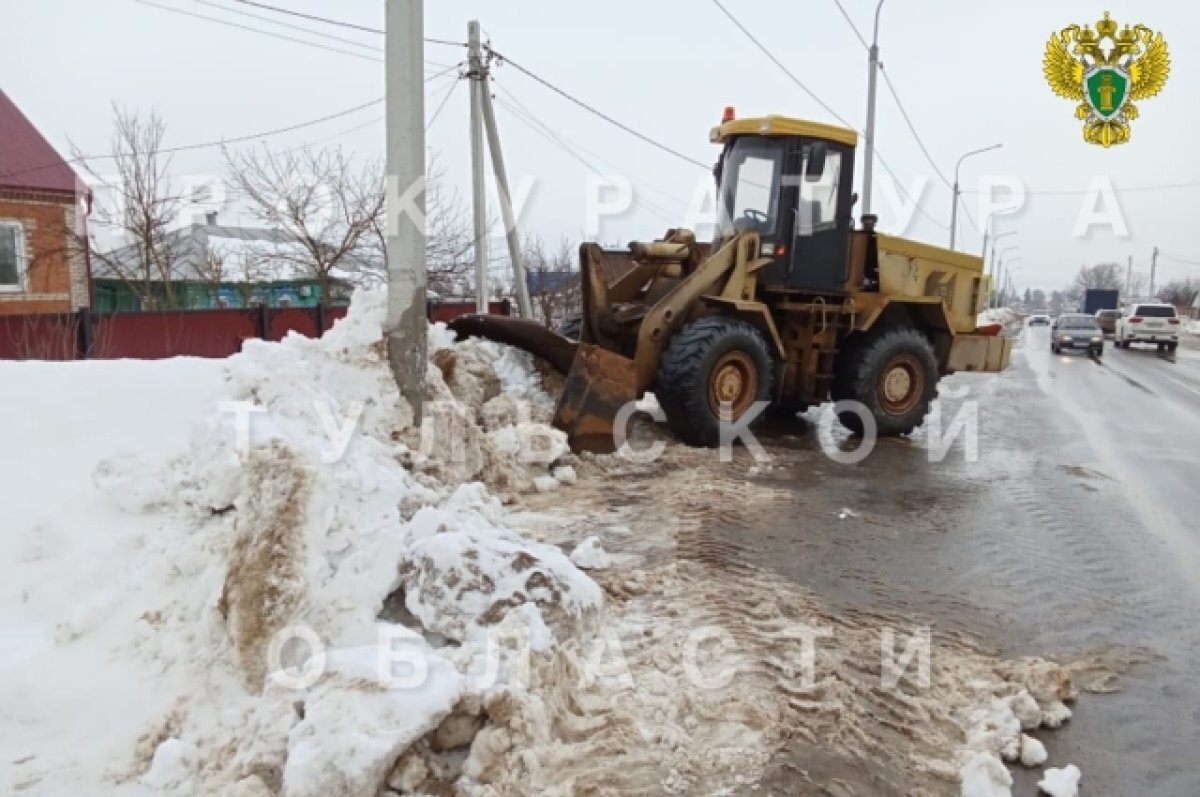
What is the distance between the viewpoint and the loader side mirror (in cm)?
831

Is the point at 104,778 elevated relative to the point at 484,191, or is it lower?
lower

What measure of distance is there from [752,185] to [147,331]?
26.8 ft

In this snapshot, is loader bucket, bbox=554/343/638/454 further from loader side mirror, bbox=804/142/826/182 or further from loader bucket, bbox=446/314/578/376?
loader side mirror, bbox=804/142/826/182

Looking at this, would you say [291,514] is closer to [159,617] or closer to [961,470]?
[159,617]

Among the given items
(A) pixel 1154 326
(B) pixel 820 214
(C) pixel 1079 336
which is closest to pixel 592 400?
(B) pixel 820 214

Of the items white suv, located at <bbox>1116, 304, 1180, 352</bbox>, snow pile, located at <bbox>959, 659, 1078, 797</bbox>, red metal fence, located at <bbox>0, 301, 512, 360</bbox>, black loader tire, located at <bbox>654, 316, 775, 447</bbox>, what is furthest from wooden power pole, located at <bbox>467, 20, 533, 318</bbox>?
white suv, located at <bbox>1116, 304, 1180, 352</bbox>

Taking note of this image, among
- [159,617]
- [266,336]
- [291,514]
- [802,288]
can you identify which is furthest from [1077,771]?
[266,336]

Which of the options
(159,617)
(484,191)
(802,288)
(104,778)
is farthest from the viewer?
(484,191)

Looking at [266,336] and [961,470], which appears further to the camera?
[266,336]

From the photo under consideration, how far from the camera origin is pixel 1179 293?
3408 inches

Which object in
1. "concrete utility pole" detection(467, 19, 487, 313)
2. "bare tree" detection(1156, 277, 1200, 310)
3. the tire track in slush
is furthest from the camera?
"bare tree" detection(1156, 277, 1200, 310)

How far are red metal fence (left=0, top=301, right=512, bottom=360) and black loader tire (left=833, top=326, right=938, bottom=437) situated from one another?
5595 millimetres

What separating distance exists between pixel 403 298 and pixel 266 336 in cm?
723

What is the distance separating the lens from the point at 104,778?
262cm
